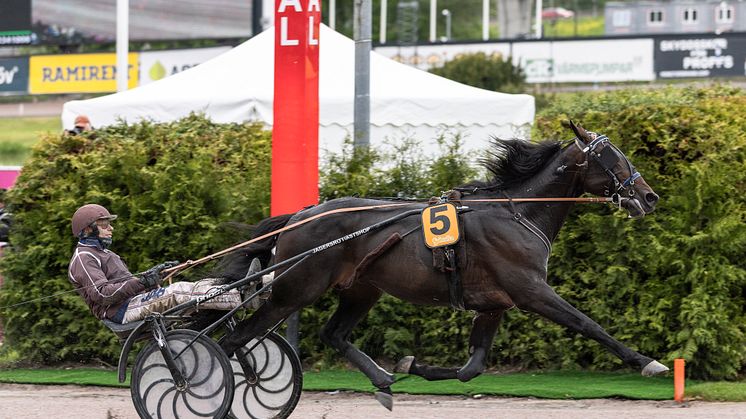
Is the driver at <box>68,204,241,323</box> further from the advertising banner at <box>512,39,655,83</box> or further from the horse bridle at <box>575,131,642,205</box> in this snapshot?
the advertising banner at <box>512,39,655,83</box>

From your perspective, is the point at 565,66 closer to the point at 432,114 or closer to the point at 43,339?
the point at 432,114

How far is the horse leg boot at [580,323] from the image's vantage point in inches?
249

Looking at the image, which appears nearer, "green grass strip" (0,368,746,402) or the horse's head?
the horse's head

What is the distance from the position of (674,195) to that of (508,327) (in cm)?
174

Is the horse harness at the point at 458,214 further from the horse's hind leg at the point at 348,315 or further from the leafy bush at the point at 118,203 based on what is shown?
the leafy bush at the point at 118,203

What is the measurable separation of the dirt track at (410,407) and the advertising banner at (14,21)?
817cm

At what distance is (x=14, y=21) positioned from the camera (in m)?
15.3

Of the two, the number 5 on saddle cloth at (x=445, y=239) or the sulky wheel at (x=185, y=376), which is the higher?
the number 5 on saddle cloth at (x=445, y=239)

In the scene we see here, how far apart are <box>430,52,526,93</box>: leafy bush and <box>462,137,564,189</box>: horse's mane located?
2014cm

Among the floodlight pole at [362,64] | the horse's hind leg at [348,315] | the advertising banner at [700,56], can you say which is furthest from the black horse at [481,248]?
the advertising banner at [700,56]

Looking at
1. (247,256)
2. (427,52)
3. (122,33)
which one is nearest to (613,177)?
(247,256)

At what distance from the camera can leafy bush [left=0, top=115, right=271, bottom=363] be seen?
8.95m

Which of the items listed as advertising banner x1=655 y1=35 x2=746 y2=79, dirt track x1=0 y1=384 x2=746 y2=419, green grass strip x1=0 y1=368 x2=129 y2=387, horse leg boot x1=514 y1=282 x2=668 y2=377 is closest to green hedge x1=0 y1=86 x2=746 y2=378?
green grass strip x1=0 y1=368 x2=129 y2=387

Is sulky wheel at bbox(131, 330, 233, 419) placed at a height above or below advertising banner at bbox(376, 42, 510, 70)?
below
